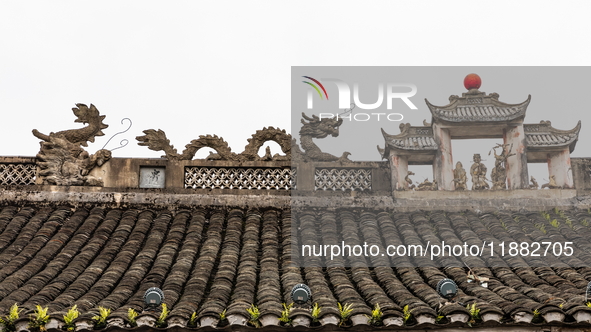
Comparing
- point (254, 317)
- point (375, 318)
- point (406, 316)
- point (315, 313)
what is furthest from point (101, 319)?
point (406, 316)

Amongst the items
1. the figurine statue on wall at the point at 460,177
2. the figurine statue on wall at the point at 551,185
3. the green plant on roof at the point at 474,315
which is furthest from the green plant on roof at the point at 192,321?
the figurine statue on wall at the point at 551,185

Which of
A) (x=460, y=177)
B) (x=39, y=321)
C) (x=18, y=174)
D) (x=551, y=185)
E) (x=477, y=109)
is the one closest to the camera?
(x=39, y=321)

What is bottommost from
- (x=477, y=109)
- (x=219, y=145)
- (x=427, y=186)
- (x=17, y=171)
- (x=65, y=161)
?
(x=427, y=186)

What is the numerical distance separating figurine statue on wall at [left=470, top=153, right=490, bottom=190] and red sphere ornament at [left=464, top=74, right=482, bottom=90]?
63.4 inches

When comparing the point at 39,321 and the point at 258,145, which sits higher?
the point at 258,145

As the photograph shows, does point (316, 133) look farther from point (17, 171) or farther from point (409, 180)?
point (17, 171)

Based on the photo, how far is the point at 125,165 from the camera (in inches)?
579

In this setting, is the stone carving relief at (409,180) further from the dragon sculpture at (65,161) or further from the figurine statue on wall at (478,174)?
the dragon sculpture at (65,161)

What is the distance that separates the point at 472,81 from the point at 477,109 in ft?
2.12

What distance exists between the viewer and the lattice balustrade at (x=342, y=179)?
1480 centimetres

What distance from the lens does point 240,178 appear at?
48.4 ft

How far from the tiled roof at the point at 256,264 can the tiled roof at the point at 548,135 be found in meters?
1.42

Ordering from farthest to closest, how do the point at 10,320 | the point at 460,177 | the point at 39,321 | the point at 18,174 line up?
the point at 460,177 → the point at 18,174 → the point at 10,320 → the point at 39,321

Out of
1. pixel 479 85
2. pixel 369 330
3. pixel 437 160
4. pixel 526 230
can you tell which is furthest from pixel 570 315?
pixel 479 85
